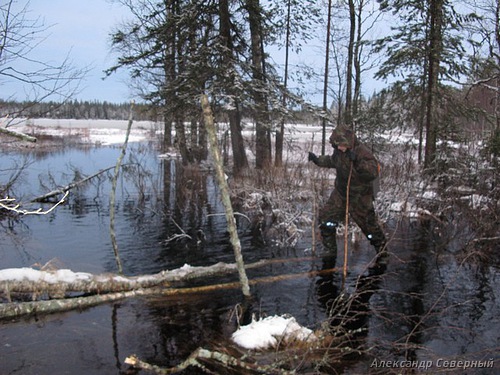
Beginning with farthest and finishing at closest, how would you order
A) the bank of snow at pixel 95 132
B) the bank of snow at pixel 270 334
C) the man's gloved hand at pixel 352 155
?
the bank of snow at pixel 95 132 → the man's gloved hand at pixel 352 155 → the bank of snow at pixel 270 334

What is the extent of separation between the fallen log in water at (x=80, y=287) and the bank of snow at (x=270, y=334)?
1.62 meters

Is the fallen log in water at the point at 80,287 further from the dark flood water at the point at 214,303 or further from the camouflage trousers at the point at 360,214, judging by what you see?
the camouflage trousers at the point at 360,214

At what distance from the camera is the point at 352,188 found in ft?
23.8

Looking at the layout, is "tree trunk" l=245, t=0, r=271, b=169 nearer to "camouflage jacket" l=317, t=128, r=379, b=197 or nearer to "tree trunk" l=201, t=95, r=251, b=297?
"camouflage jacket" l=317, t=128, r=379, b=197

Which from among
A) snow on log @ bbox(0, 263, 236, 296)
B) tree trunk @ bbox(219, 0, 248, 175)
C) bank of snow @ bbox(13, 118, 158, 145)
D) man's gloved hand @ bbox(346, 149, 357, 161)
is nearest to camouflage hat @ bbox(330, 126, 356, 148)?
man's gloved hand @ bbox(346, 149, 357, 161)

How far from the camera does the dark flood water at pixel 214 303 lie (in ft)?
14.4

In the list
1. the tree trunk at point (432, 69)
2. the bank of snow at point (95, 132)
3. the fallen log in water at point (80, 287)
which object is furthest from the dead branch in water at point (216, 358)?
the bank of snow at point (95, 132)

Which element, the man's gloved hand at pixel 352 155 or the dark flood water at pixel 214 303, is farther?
the man's gloved hand at pixel 352 155

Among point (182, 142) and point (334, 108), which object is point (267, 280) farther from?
point (334, 108)

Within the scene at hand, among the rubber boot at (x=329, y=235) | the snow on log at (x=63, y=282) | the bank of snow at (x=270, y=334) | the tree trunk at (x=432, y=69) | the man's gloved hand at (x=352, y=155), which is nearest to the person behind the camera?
the bank of snow at (x=270, y=334)

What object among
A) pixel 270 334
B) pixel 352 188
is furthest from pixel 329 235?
pixel 270 334

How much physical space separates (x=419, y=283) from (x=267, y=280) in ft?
7.93

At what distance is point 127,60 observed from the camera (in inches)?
592

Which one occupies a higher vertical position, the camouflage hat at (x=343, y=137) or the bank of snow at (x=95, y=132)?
the bank of snow at (x=95, y=132)
